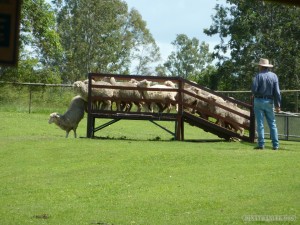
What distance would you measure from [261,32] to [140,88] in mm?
30337

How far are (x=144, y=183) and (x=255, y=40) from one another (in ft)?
127

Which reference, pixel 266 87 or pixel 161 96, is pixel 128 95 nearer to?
pixel 161 96

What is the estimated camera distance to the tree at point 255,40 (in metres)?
48.4

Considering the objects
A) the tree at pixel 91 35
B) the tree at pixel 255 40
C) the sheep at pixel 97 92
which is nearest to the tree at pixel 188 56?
the tree at pixel 91 35

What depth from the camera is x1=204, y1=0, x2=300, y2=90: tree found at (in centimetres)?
4844

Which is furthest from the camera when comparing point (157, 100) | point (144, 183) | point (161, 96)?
point (161, 96)

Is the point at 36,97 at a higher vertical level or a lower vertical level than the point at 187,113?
higher

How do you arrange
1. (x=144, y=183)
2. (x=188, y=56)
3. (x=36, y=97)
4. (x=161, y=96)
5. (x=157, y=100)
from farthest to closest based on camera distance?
(x=188, y=56) → (x=36, y=97) → (x=161, y=96) → (x=157, y=100) → (x=144, y=183)

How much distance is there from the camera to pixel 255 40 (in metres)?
50.7

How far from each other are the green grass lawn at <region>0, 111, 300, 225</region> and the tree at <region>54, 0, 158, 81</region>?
195 feet

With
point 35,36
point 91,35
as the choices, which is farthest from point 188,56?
point 35,36

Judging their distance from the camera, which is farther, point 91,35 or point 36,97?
point 91,35

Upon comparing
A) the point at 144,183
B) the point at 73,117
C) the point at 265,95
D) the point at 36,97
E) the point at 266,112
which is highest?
the point at 36,97

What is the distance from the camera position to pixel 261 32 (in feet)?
164
